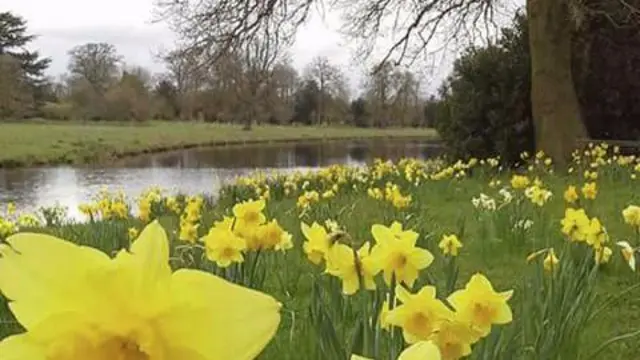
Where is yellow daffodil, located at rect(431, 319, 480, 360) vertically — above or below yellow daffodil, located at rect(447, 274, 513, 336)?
below

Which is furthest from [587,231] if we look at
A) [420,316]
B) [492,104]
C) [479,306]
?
[492,104]

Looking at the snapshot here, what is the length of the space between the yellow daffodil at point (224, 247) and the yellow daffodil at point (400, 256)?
599mm

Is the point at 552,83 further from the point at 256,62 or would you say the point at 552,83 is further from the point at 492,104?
the point at 256,62

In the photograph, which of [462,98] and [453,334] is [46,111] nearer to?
[462,98]

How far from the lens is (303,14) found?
42.3 ft

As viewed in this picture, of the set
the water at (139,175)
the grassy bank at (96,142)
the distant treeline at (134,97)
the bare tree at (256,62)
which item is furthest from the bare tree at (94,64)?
the bare tree at (256,62)

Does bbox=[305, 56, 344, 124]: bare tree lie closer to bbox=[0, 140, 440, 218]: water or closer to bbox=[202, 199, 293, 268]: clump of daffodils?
bbox=[0, 140, 440, 218]: water

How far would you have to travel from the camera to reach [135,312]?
0.44 m

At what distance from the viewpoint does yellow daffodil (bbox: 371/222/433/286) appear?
1.53m

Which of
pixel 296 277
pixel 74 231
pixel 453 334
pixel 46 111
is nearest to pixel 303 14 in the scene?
pixel 74 231

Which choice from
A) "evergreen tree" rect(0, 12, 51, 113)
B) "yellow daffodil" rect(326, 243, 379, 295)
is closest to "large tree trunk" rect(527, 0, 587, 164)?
"yellow daffodil" rect(326, 243, 379, 295)

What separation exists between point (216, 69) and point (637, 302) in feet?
33.1

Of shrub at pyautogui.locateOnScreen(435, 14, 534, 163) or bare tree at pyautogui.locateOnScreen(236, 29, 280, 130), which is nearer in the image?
shrub at pyautogui.locateOnScreen(435, 14, 534, 163)

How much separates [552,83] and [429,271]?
871 centimetres
